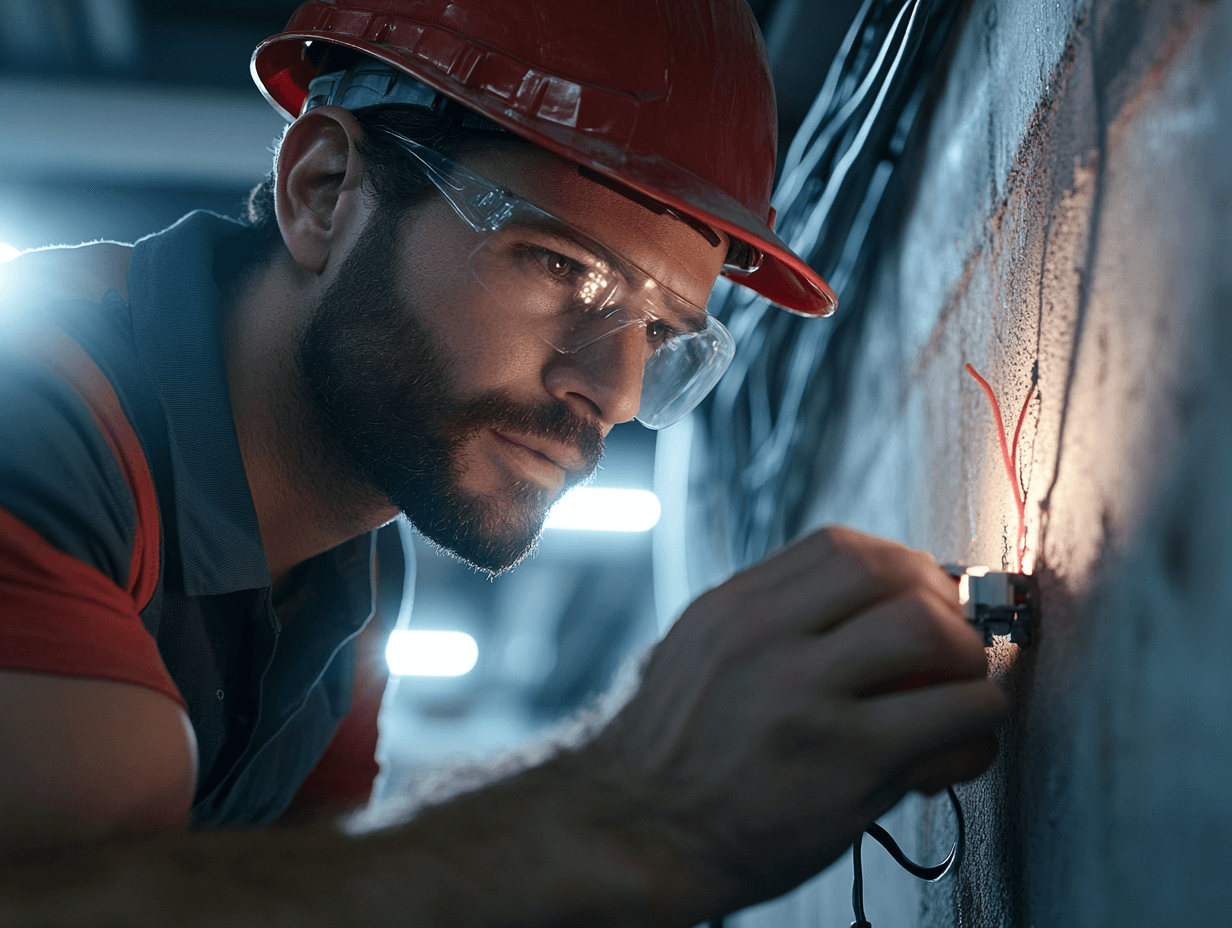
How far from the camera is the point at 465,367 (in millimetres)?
1142

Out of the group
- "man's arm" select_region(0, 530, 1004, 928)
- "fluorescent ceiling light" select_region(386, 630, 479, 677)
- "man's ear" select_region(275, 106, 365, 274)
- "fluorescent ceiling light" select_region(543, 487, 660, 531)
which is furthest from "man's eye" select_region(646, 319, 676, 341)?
"fluorescent ceiling light" select_region(386, 630, 479, 677)

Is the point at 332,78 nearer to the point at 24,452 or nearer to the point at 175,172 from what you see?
the point at 24,452

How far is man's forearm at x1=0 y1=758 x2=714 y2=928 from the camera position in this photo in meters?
0.52

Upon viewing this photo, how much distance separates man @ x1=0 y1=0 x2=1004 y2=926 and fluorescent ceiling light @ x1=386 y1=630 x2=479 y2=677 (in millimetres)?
3895

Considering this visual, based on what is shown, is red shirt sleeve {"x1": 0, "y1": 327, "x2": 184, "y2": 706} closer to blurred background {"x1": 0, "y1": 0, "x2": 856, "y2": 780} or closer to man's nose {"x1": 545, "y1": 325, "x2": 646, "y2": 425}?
Result: man's nose {"x1": 545, "y1": 325, "x2": 646, "y2": 425}

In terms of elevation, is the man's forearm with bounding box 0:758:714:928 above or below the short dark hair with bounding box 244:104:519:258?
below

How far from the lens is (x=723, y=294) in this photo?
2215mm

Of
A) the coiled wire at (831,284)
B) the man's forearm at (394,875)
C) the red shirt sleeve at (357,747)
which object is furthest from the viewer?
the red shirt sleeve at (357,747)

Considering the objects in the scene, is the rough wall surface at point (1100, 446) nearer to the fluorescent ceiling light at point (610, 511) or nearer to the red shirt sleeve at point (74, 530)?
the red shirt sleeve at point (74, 530)

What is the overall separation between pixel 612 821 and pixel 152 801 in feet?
1.25

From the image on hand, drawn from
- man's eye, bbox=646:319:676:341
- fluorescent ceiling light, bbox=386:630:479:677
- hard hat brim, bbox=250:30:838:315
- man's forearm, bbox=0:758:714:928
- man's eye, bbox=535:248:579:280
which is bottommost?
fluorescent ceiling light, bbox=386:630:479:677

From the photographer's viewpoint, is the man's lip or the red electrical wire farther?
the man's lip

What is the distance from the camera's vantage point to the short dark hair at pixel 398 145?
1162 millimetres

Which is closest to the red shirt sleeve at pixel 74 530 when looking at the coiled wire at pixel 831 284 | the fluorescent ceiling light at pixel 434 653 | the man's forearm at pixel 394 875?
the man's forearm at pixel 394 875
